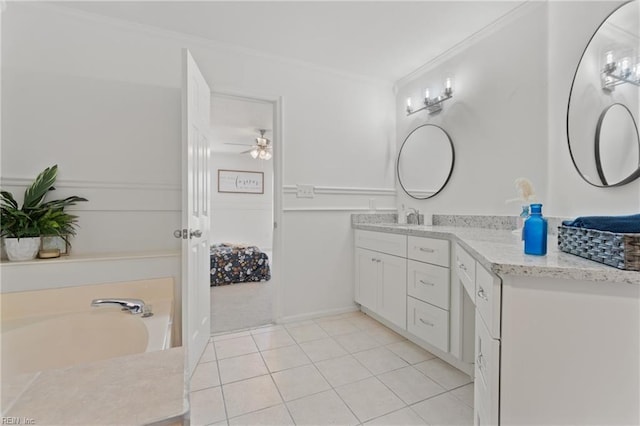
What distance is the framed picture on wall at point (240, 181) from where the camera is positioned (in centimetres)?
601

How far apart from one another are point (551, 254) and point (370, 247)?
1590 mm

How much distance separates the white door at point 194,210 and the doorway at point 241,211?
1.42ft

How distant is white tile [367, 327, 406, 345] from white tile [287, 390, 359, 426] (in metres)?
0.77

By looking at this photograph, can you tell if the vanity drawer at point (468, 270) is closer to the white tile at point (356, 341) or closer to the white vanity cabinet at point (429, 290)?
the white vanity cabinet at point (429, 290)

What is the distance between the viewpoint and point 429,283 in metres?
1.93

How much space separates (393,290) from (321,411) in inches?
43.0

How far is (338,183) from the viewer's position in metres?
2.79

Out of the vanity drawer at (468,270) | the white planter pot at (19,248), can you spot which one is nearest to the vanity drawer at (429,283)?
the vanity drawer at (468,270)

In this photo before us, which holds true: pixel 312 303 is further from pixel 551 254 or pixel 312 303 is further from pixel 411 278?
pixel 551 254

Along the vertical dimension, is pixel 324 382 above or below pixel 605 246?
below

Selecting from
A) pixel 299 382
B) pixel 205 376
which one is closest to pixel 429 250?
pixel 299 382

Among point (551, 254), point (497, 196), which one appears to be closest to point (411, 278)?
point (497, 196)

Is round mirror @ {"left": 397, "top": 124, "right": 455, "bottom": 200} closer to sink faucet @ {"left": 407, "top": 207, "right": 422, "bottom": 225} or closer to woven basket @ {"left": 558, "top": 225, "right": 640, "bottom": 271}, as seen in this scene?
sink faucet @ {"left": 407, "top": 207, "right": 422, "bottom": 225}

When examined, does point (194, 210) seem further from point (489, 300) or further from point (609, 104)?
point (609, 104)
